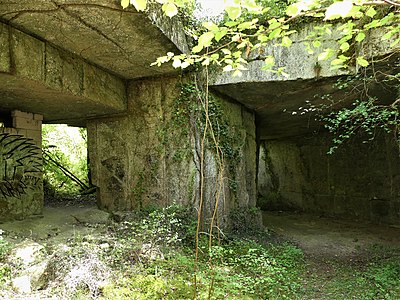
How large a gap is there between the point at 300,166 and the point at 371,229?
9.76ft

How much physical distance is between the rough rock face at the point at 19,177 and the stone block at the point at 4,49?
1742mm

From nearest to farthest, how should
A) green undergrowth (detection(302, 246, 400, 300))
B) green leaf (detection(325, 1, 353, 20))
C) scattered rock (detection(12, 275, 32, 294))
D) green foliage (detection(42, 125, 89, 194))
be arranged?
green leaf (detection(325, 1, 353, 20)) → scattered rock (detection(12, 275, 32, 294)) → green undergrowth (detection(302, 246, 400, 300)) → green foliage (detection(42, 125, 89, 194))

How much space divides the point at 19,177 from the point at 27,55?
7.12 feet

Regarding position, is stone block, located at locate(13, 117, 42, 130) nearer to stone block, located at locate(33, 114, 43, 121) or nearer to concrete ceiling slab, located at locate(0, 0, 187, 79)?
stone block, located at locate(33, 114, 43, 121)

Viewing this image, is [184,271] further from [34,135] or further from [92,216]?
[34,135]

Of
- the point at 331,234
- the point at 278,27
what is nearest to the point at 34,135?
the point at 278,27

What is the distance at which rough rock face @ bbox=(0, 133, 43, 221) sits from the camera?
435 cm

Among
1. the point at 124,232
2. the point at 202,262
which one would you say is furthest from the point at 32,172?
the point at 202,262

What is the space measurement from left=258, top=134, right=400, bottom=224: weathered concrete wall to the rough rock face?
721cm

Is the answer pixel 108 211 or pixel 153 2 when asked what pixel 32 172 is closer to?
pixel 108 211

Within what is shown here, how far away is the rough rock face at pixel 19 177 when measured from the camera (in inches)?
171

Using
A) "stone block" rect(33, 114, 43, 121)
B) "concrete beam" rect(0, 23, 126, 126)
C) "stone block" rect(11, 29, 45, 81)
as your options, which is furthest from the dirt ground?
"stone block" rect(11, 29, 45, 81)

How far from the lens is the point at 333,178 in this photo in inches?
338

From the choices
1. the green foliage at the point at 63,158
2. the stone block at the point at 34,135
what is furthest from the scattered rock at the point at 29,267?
the green foliage at the point at 63,158
